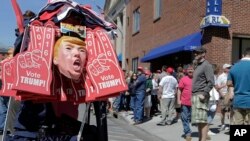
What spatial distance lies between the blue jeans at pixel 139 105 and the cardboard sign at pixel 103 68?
11.5 m

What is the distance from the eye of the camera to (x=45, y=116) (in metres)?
2.85

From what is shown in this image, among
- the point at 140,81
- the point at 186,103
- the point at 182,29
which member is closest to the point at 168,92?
the point at 140,81

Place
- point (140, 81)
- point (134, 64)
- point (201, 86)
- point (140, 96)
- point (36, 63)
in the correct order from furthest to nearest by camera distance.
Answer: point (134, 64)
point (140, 96)
point (140, 81)
point (201, 86)
point (36, 63)

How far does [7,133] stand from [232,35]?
13601 millimetres

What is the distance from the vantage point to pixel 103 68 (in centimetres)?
272

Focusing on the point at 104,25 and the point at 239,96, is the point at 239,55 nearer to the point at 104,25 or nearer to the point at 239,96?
the point at 239,96

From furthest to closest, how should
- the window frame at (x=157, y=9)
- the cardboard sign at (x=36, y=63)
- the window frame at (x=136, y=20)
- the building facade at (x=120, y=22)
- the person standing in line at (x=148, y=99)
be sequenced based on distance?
the building facade at (x=120, y=22)
the window frame at (x=136, y=20)
the window frame at (x=157, y=9)
the person standing in line at (x=148, y=99)
the cardboard sign at (x=36, y=63)

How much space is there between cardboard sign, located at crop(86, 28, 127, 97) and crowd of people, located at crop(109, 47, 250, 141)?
27cm

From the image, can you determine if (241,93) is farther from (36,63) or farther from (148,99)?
(148,99)

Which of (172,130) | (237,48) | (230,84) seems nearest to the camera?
(230,84)

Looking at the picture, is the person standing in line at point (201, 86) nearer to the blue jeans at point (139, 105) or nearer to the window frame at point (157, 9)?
the blue jeans at point (139, 105)

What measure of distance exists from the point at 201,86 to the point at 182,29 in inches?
439

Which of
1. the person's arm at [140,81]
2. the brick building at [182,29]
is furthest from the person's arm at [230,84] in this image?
the brick building at [182,29]

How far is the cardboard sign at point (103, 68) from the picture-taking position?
106 inches
